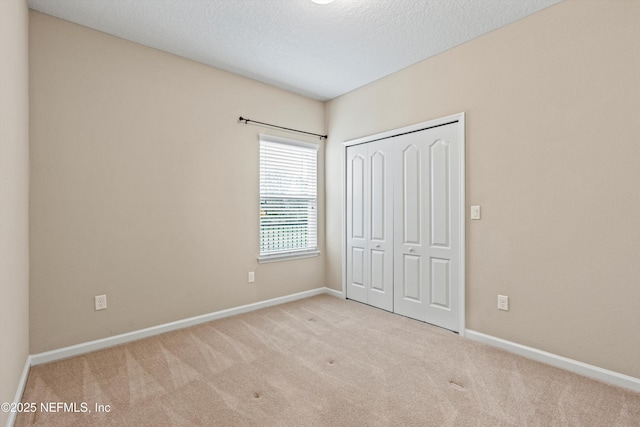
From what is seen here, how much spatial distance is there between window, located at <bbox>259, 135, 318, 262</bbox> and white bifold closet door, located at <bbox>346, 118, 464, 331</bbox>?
1.75 feet

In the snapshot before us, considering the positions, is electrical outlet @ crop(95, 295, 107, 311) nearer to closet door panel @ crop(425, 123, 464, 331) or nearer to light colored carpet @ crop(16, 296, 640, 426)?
light colored carpet @ crop(16, 296, 640, 426)

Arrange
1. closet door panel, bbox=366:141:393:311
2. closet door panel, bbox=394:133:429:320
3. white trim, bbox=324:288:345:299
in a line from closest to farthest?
closet door panel, bbox=394:133:429:320
closet door panel, bbox=366:141:393:311
white trim, bbox=324:288:345:299

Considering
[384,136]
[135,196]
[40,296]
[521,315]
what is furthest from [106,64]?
[521,315]

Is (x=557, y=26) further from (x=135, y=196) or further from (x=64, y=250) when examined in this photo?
(x=64, y=250)

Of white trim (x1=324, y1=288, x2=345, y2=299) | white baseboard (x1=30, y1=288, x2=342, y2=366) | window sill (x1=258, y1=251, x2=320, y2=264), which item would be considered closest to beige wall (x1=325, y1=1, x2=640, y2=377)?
white trim (x1=324, y1=288, x2=345, y2=299)

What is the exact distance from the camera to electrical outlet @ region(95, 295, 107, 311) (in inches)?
105

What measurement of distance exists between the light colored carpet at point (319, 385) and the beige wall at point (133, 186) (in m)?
0.44

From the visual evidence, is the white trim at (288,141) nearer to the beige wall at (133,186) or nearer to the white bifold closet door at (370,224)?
the beige wall at (133,186)

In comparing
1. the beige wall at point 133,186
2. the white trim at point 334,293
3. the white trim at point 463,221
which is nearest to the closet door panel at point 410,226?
the white trim at point 463,221

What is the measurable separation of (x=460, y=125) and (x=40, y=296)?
383 centimetres

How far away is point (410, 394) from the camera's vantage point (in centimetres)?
202

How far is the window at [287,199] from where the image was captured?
383 cm

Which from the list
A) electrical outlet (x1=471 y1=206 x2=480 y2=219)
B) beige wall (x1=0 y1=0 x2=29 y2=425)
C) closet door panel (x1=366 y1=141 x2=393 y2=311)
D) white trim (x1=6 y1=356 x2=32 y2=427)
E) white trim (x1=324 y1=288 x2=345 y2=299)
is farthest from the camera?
white trim (x1=324 y1=288 x2=345 y2=299)

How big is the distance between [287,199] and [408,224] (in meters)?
1.55
